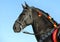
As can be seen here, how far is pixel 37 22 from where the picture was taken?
1920 cm

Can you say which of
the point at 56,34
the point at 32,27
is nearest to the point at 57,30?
the point at 56,34

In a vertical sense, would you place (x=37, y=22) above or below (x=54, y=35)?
above

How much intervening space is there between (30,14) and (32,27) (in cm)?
61

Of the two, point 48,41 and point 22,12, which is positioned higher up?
point 22,12

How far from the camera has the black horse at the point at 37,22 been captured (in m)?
18.8

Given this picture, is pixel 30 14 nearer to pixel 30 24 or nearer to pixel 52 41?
pixel 30 24

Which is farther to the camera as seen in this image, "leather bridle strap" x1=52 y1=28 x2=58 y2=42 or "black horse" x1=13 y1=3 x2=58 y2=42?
"black horse" x1=13 y1=3 x2=58 y2=42

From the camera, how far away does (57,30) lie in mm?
18531

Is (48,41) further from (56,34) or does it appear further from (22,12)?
(22,12)

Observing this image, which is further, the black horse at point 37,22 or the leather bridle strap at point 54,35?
the black horse at point 37,22

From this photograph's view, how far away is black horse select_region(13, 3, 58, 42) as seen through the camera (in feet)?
61.8

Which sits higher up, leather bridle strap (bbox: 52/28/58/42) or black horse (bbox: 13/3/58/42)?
black horse (bbox: 13/3/58/42)

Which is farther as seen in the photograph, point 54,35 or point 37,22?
point 37,22

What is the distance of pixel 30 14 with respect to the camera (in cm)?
1936
